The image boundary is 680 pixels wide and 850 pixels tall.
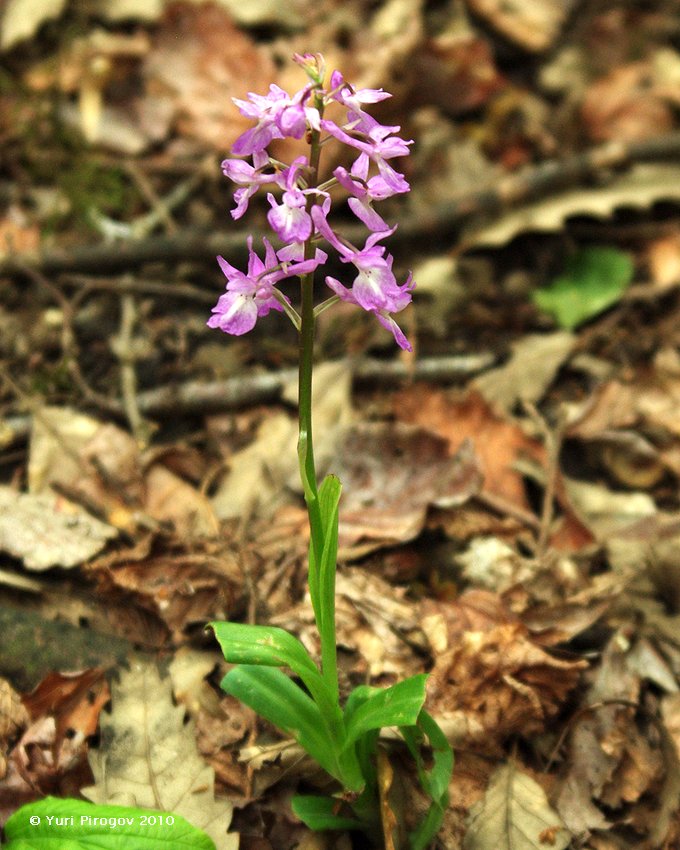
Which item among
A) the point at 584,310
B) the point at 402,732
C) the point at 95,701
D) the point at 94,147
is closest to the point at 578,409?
the point at 584,310

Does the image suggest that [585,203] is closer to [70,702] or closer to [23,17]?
[23,17]

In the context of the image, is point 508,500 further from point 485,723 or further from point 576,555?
point 485,723

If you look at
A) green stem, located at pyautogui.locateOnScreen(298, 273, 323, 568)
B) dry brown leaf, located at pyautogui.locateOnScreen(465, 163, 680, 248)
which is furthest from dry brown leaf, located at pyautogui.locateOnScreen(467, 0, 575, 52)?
green stem, located at pyautogui.locateOnScreen(298, 273, 323, 568)

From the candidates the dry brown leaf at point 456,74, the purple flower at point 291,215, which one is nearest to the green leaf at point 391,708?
the purple flower at point 291,215

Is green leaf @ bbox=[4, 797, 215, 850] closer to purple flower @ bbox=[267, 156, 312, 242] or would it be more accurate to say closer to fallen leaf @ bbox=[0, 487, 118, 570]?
fallen leaf @ bbox=[0, 487, 118, 570]

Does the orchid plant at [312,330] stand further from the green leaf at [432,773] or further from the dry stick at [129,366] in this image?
the dry stick at [129,366]

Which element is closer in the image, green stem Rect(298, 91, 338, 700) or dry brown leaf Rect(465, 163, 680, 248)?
green stem Rect(298, 91, 338, 700)

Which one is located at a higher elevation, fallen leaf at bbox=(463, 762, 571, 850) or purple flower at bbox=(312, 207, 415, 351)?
purple flower at bbox=(312, 207, 415, 351)
